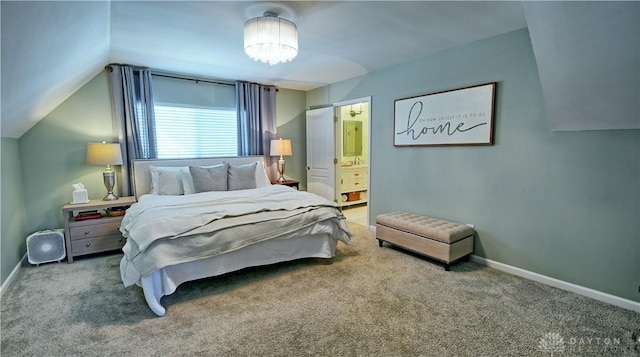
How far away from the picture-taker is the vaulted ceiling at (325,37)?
1801 millimetres

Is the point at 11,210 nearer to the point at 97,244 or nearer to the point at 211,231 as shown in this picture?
the point at 97,244

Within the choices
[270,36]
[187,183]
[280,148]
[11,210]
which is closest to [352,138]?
[280,148]

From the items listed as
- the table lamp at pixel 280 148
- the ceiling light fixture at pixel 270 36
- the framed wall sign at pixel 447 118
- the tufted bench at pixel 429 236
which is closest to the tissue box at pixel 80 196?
the table lamp at pixel 280 148

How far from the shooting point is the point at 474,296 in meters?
2.51

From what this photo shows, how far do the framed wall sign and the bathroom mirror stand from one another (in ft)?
7.24

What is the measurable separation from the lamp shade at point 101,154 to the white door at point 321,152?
2.95 metres

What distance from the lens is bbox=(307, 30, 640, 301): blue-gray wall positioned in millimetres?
2336

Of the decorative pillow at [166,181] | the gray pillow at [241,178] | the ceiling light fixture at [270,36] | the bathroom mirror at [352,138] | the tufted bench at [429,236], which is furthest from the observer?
the bathroom mirror at [352,138]

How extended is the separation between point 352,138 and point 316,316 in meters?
4.49

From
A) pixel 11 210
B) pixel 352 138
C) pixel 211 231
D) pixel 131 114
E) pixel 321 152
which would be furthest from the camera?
pixel 352 138

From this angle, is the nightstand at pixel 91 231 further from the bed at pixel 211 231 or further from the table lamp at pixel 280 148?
the table lamp at pixel 280 148

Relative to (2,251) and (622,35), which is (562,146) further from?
(2,251)

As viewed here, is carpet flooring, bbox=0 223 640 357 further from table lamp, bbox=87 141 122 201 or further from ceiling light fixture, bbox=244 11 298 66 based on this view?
ceiling light fixture, bbox=244 11 298 66

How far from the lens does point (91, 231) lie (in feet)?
11.0
